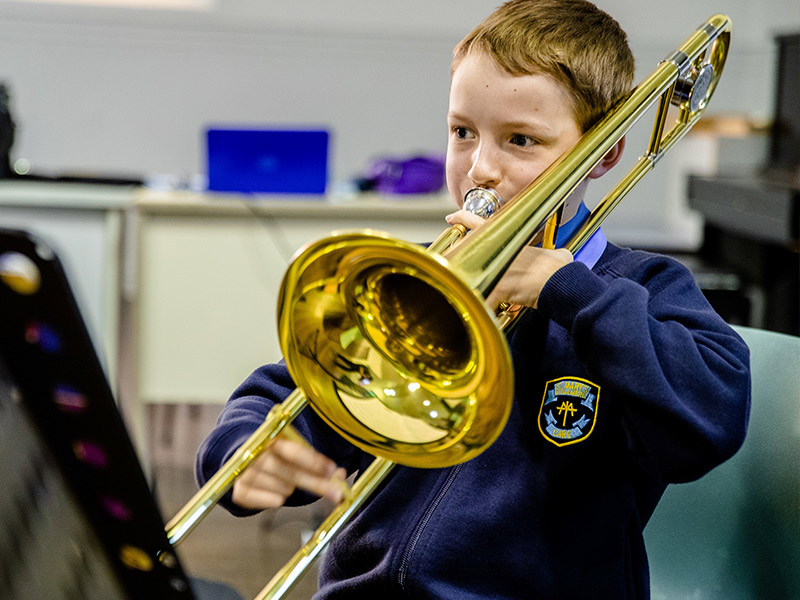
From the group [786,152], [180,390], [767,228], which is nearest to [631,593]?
[180,390]

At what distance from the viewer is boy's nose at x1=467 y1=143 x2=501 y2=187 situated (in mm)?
876

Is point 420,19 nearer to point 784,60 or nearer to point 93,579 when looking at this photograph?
point 784,60

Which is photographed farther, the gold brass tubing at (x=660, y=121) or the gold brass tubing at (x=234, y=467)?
the gold brass tubing at (x=660, y=121)

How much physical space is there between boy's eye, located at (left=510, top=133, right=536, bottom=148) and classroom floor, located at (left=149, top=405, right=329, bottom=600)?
4.01 ft

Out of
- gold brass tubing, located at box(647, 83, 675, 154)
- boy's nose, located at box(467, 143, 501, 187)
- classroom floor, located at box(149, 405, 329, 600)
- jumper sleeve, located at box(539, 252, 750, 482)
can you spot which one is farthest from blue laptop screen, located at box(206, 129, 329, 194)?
jumper sleeve, located at box(539, 252, 750, 482)

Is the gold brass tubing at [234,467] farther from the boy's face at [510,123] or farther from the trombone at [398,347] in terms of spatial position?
the boy's face at [510,123]

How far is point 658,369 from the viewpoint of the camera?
0.76 meters

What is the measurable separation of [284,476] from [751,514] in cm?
49

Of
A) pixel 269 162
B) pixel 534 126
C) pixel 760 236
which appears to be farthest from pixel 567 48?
pixel 760 236

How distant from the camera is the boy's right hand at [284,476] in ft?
→ 2.39

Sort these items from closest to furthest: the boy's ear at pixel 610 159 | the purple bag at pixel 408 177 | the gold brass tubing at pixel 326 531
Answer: the gold brass tubing at pixel 326 531
the boy's ear at pixel 610 159
the purple bag at pixel 408 177

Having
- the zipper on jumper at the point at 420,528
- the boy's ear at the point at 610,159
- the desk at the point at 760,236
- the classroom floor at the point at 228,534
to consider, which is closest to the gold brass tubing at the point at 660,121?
the boy's ear at the point at 610,159

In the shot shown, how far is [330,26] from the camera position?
14.9 feet

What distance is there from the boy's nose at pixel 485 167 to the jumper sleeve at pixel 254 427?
27 centimetres
